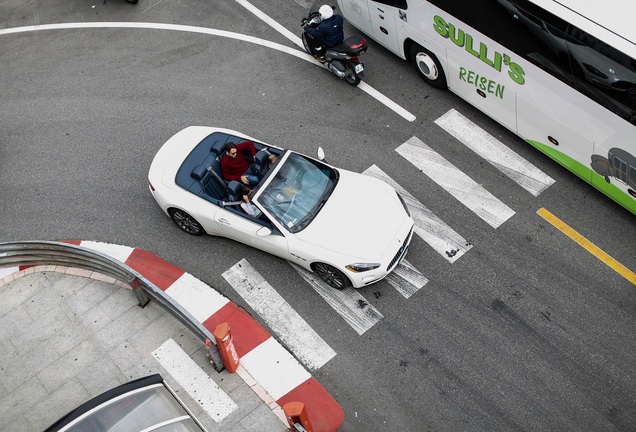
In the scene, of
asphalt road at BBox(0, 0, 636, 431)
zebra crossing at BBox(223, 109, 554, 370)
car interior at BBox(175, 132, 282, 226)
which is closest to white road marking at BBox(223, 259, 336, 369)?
zebra crossing at BBox(223, 109, 554, 370)

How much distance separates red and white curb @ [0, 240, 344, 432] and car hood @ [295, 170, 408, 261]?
1.65 meters

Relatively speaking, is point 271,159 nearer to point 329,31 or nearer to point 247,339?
point 247,339

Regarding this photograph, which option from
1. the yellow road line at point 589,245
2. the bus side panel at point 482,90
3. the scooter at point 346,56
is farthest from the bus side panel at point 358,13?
the yellow road line at point 589,245

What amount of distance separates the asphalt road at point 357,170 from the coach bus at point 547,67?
2.28 feet

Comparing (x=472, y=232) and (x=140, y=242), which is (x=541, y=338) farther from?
(x=140, y=242)

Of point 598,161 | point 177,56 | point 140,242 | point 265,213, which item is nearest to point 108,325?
point 140,242

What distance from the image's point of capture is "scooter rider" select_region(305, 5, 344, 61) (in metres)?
14.2

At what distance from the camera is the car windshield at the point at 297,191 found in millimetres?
11711

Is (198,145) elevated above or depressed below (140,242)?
above

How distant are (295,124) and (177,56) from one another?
10.7ft

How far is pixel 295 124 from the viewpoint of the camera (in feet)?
47.1

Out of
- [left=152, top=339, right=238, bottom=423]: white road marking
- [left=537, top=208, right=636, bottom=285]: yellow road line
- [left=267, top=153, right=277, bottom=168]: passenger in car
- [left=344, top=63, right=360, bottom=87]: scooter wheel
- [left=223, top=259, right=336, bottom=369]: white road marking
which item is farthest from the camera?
[left=344, top=63, right=360, bottom=87]: scooter wheel

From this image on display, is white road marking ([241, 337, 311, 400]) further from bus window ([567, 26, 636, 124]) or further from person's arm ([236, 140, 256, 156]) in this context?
bus window ([567, 26, 636, 124])

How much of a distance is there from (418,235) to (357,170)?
178cm
